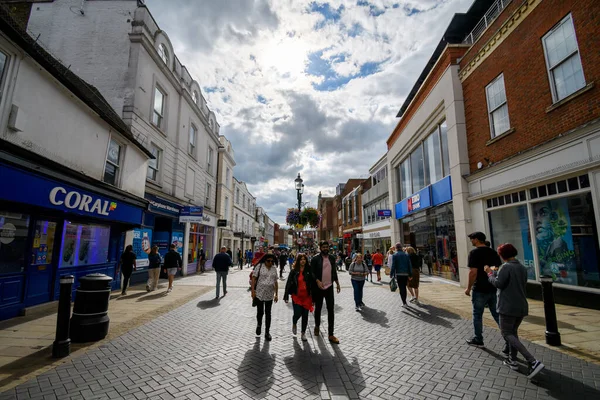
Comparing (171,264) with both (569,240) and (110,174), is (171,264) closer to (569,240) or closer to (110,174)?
(110,174)

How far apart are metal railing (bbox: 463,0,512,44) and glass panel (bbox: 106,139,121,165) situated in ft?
50.0

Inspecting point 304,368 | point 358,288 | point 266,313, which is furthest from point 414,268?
point 304,368

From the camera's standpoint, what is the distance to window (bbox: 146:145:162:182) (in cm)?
1493

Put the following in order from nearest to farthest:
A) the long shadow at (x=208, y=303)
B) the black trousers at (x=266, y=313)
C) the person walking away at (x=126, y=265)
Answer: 1. the black trousers at (x=266, y=313)
2. the long shadow at (x=208, y=303)
3. the person walking away at (x=126, y=265)

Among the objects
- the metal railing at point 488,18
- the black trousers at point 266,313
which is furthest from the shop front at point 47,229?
the metal railing at point 488,18

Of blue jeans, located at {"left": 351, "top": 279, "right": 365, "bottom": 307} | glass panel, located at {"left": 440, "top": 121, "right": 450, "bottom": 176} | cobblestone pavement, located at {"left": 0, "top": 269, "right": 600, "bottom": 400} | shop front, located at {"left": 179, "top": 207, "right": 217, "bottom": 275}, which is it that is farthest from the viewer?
shop front, located at {"left": 179, "top": 207, "right": 217, "bottom": 275}

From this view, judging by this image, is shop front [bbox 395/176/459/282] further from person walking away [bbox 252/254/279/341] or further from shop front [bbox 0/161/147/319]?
shop front [bbox 0/161/147/319]

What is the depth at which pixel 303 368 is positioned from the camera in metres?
4.16

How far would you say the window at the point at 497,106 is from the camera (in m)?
10.0

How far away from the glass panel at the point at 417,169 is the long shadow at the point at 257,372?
48.7ft

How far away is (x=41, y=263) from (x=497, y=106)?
15.7 meters

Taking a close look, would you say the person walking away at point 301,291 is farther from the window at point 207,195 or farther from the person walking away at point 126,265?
the window at point 207,195

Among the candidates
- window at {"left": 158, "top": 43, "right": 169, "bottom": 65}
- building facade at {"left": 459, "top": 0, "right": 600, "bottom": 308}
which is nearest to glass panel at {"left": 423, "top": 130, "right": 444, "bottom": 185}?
building facade at {"left": 459, "top": 0, "right": 600, "bottom": 308}

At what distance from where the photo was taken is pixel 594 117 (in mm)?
6863
